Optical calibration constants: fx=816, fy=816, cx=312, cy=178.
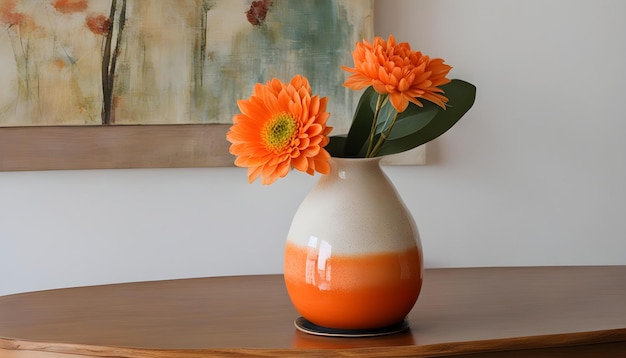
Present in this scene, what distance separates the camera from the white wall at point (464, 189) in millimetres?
1866

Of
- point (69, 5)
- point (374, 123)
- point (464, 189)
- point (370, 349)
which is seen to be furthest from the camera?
point (464, 189)

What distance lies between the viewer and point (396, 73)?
1095 millimetres

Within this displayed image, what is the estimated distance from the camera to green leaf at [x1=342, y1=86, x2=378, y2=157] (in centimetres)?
121

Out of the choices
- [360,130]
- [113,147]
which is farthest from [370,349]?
[113,147]

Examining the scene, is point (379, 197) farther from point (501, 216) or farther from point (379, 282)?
point (501, 216)

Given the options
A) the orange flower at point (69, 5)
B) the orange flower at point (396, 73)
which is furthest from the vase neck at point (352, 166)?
the orange flower at point (69, 5)

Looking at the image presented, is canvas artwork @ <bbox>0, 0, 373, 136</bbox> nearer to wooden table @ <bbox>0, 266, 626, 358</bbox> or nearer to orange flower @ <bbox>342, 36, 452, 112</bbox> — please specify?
wooden table @ <bbox>0, 266, 626, 358</bbox>

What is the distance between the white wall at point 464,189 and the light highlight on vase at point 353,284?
0.80m

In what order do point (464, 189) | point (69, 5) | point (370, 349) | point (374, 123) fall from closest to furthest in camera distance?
point (370, 349)
point (374, 123)
point (69, 5)
point (464, 189)

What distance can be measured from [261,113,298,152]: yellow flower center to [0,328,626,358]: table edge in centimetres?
27

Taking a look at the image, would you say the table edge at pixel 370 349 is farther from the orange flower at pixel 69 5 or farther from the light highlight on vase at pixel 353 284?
the orange flower at pixel 69 5

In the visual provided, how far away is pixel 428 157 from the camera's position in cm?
201

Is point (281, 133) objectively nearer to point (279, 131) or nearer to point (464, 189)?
point (279, 131)

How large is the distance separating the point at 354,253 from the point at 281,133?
196 mm
